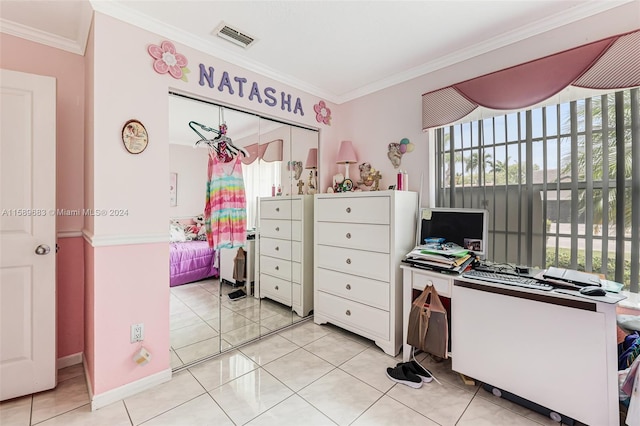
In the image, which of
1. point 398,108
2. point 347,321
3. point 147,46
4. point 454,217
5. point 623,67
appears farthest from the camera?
point 398,108

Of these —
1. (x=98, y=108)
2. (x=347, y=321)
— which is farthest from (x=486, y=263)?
(x=98, y=108)

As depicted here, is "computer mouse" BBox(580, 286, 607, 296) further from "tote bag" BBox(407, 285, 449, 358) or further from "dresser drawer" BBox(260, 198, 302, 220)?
"dresser drawer" BBox(260, 198, 302, 220)

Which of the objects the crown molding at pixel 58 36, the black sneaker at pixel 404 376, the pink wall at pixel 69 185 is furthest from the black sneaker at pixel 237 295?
the crown molding at pixel 58 36

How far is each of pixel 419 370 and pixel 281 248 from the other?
5.33 ft

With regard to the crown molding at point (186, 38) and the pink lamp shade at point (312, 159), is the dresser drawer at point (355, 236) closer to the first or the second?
the pink lamp shade at point (312, 159)

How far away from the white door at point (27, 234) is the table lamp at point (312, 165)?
2085mm

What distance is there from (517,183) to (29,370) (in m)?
3.68

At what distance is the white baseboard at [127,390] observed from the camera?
167 centimetres

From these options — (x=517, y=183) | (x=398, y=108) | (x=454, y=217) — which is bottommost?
(x=454, y=217)

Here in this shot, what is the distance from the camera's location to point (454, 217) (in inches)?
87.5

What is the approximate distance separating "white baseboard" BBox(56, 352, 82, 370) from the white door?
35 cm

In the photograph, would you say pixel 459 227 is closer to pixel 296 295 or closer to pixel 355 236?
pixel 355 236

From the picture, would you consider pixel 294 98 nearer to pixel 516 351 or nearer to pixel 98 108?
pixel 98 108

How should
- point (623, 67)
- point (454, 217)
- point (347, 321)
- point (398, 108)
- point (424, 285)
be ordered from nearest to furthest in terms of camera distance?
1. point (623, 67)
2. point (424, 285)
3. point (454, 217)
4. point (347, 321)
5. point (398, 108)
